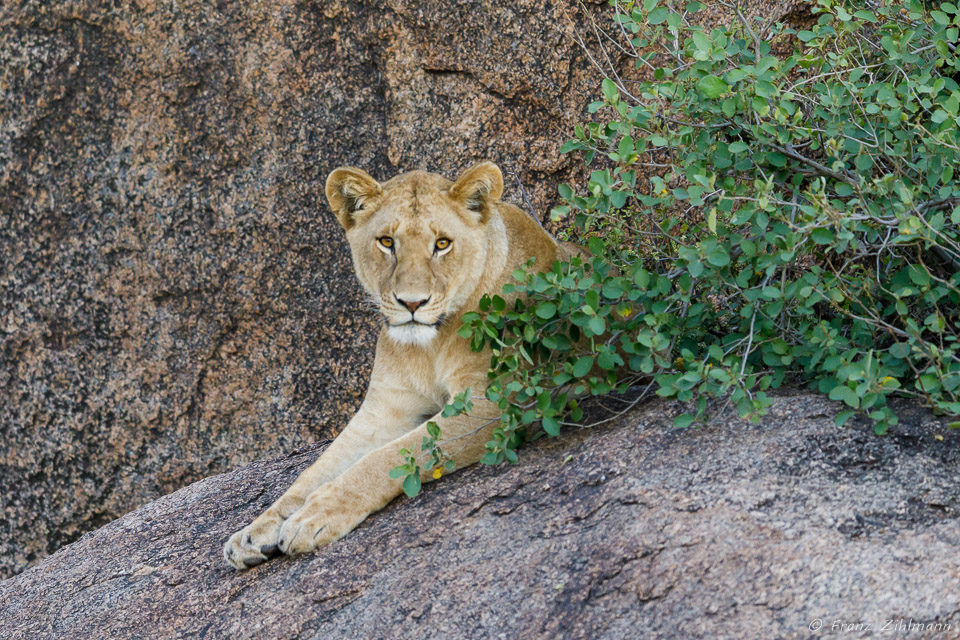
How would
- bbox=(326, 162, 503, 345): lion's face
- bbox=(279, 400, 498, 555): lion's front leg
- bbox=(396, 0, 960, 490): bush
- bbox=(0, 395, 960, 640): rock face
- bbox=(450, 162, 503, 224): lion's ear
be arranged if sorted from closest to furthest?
bbox=(0, 395, 960, 640): rock face, bbox=(396, 0, 960, 490): bush, bbox=(279, 400, 498, 555): lion's front leg, bbox=(326, 162, 503, 345): lion's face, bbox=(450, 162, 503, 224): lion's ear

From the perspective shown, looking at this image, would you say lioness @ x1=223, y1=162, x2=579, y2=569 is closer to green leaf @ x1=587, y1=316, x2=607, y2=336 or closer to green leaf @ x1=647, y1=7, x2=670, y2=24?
green leaf @ x1=587, y1=316, x2=607, y2=336

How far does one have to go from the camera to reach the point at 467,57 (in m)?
5.77

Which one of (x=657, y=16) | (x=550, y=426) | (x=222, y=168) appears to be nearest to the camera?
(x=550, y=426)

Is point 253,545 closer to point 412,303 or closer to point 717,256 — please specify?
point 412,303

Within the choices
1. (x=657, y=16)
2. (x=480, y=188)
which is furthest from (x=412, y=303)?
(x=657, y=16)

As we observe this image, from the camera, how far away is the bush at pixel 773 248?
3.34 metres

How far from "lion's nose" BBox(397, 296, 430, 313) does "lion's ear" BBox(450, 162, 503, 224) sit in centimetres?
52

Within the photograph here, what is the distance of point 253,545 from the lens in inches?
151

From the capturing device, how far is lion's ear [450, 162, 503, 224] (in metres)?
4.09

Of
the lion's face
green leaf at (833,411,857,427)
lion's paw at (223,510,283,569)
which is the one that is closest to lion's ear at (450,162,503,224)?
the lion's face

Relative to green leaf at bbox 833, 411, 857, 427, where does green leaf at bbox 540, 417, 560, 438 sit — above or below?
above

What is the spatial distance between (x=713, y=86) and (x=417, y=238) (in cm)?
124

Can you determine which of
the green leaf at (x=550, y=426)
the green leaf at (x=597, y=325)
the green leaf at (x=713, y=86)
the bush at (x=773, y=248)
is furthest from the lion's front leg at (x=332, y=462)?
the green leaf at (x=713, y=86)

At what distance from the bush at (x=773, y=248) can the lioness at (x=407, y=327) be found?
188mm
